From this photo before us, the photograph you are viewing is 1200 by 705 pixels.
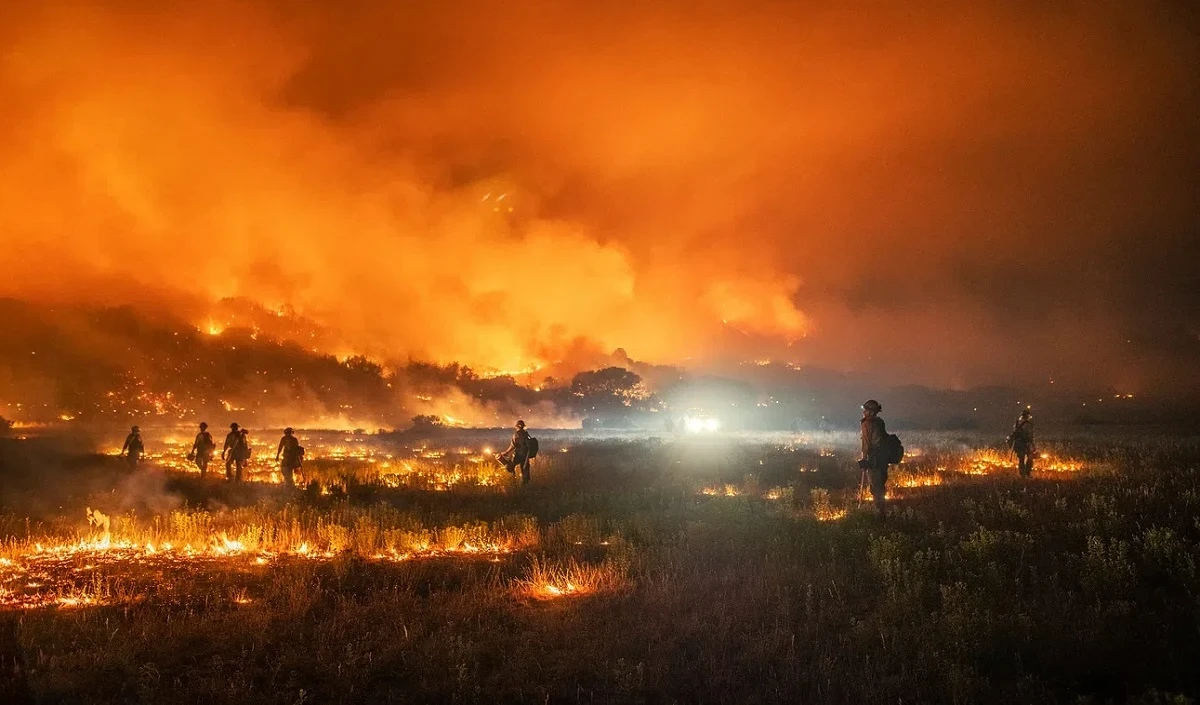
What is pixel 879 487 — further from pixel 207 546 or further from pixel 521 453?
pixel 207 546

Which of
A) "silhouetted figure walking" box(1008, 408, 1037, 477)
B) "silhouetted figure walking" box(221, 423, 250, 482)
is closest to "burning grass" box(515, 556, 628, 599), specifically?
"silhouetted figure walking" box(1008, 408, 1037, 477)

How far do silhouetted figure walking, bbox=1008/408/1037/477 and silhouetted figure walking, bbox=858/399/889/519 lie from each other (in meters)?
8.94

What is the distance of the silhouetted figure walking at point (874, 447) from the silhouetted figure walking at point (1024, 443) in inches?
352

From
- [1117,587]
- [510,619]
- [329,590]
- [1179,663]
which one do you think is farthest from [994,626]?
[329,590]

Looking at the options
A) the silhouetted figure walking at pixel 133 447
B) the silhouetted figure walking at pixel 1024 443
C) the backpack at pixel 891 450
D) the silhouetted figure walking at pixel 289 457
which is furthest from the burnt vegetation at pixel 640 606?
the silhouetted figure walking at pixel 133 447

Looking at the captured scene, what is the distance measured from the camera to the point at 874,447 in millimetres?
17859

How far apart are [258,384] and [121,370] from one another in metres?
23.2

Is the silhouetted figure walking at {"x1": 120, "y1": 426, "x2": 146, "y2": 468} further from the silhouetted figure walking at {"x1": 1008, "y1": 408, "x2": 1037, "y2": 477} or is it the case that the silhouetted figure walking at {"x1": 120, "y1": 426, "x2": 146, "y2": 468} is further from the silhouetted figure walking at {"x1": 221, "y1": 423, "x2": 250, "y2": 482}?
the silhouetted figure walking at {"x1": 1008, "y1": 408, "x2": 1037, "y2": 477}

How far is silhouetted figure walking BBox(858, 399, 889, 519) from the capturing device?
1739 cm

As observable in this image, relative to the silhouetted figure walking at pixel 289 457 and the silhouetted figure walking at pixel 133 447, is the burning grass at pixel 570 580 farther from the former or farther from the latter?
the silhouetted figure walking at pixel 133 447

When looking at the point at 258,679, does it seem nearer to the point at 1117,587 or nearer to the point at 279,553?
the point at 279,553

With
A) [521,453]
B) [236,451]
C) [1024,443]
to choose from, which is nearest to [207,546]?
[521,453]

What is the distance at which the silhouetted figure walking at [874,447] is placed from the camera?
17.4 meters

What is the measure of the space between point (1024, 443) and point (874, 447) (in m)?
9.40
